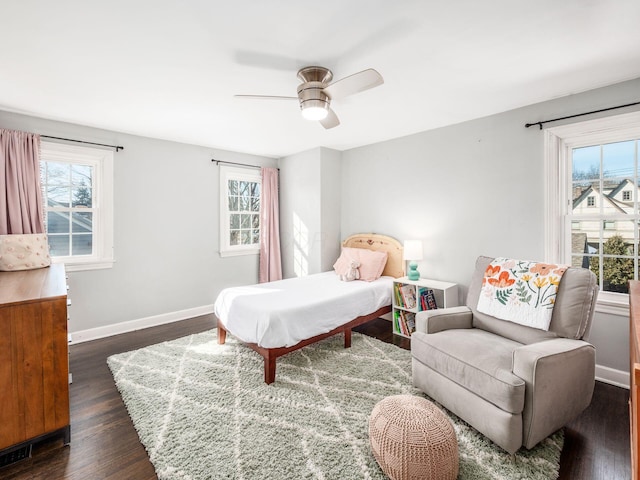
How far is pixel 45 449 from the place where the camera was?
1.91 meters

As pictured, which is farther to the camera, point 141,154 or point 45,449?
point 141,154

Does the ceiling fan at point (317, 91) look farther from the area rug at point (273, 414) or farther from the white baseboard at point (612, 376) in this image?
the white baseboard at point (612, 376)

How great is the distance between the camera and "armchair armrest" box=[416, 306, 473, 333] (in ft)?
8.17

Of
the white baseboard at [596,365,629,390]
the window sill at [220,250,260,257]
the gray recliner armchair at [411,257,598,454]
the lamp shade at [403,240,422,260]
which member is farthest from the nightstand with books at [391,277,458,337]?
the window sill at [220,250,260,257]

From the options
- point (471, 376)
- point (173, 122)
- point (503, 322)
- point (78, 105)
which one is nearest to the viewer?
point (471, 376)

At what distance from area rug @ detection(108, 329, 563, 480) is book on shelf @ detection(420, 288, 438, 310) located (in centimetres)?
65

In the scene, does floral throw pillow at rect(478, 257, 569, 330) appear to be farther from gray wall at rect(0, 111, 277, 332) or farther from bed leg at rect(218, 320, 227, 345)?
gray wall at rect(0, 111, 277, 332)

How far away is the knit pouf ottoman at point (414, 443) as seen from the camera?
151cm

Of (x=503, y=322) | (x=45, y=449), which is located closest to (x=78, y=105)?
(x=45, y=449)

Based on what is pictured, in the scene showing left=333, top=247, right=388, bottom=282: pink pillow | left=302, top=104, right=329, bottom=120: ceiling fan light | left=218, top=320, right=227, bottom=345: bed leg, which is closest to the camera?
left=302, top=104, right=329, bottom=120: ceiling fan light

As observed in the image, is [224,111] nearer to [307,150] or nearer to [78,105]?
[78,105]

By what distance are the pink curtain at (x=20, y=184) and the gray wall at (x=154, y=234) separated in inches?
8.6

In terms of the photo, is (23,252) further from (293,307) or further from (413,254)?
(413,254)

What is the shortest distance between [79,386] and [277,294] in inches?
71.3
